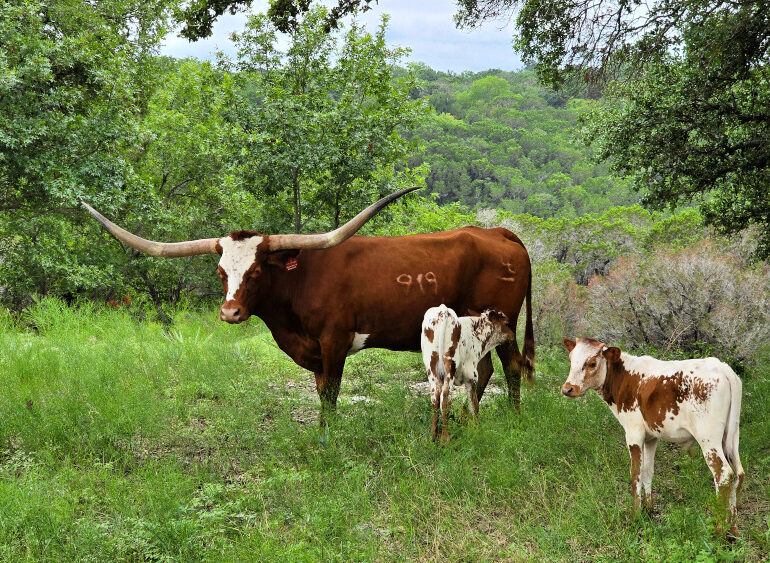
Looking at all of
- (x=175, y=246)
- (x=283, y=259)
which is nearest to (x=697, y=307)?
(x=283, y=259)

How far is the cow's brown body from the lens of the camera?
555 centimetres

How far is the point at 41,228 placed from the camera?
12.8m

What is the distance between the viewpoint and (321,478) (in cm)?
471

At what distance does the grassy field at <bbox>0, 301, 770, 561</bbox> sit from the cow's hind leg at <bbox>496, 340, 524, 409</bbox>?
0.45 ft

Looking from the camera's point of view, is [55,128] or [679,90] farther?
[55,128]

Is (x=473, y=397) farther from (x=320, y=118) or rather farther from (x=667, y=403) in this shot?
(x=320, y=118)

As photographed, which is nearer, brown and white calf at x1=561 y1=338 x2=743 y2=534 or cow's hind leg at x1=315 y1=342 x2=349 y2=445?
brown and white calf at x1=561 y1=338 x2=743 y2=534

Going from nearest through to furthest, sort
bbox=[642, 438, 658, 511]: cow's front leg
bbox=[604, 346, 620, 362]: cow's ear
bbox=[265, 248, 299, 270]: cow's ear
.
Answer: bbox=[642, 438, 658, 511]: cow's front leg < bbox=[604, 346, 620, 362]: cow's ear < bbox=[265, 248, 299, 270]: cow's ear

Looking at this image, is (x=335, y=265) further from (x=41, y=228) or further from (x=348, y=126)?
(x=41, y=228)

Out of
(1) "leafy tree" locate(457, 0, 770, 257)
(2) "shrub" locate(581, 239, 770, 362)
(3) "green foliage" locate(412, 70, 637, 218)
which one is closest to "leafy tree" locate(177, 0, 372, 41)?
(1) "leafy tree" locate(457, 0, 770, 257)

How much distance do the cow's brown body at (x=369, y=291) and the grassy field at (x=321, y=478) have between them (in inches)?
25.7

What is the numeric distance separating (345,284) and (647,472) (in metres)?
2.84

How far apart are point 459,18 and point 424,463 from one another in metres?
5.05

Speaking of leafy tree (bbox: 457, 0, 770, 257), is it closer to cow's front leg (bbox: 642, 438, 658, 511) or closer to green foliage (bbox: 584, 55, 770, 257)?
green foliage (bbox: 584, 55, 770, 257)
